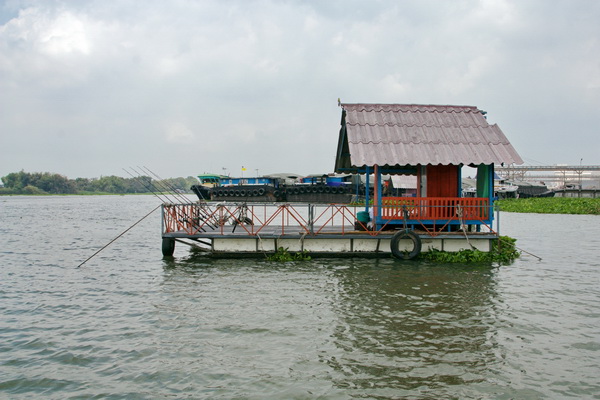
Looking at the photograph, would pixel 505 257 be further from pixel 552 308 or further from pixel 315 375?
pixel 315 375

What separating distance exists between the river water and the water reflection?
3 centimetres

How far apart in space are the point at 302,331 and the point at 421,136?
387 inches

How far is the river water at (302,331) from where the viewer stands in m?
6.30

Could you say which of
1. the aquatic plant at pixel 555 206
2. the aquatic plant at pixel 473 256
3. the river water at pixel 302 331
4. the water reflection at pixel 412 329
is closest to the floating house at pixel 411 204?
the aquatic plant at pixel 473 256

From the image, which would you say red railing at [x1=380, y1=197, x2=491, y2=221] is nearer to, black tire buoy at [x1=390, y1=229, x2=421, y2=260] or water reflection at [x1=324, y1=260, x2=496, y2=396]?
black tire buoy at [x1=390, y1=229, x2=421, y2=260]

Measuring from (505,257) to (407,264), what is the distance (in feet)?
11.8

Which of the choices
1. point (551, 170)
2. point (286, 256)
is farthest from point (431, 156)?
point (551, 170)

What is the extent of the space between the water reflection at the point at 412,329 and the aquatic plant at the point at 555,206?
→ 2866 centimetres

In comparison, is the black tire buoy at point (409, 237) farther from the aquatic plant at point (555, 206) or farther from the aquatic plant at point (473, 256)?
the aquatic plant at point (555, 206)

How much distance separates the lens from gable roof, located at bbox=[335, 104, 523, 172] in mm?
14969

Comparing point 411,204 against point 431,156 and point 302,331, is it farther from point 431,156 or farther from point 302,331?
point 302,331

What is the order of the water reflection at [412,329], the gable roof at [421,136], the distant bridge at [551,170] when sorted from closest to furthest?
the water reflection at [412,329]
the gable roof at [421,136]
the distant bridge at [551,170]

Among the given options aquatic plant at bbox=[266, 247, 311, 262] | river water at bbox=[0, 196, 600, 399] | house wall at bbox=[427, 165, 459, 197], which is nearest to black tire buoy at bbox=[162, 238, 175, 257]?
river water at bbox=[0, 196, 600, 399]

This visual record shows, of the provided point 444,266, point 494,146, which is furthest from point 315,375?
point 494,146
